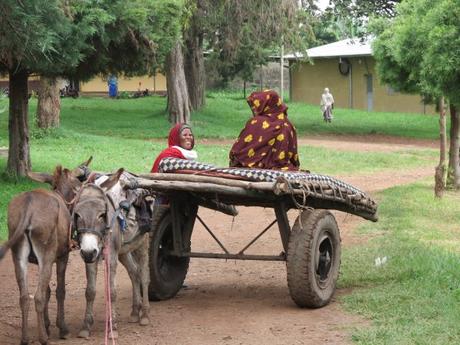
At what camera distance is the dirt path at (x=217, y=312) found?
317 inches

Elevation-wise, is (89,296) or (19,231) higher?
(19,231)

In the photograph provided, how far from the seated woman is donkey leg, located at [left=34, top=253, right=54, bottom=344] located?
2.70 metres

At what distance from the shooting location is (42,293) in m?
7.54

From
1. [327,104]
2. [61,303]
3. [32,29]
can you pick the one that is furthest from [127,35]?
[327,104]

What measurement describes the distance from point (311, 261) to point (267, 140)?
1.38m

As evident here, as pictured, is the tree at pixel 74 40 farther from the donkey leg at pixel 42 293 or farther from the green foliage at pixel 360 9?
the green foliage at pixel 360 9

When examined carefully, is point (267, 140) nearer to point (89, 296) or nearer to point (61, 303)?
point (89, 296)

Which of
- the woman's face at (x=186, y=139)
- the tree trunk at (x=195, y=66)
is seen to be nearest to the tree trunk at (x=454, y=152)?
the woman's face at (x=186, y=139)

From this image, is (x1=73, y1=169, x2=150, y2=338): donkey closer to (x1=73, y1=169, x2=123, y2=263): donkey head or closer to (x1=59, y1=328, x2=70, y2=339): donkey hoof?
(x1=73, y1=169, x2=123, y2=263): donkey head

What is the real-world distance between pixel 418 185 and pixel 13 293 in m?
12.1

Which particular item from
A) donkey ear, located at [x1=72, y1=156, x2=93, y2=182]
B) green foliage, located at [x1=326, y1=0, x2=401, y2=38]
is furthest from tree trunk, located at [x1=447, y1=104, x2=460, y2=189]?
green foliage, located at [x1=326, y1=0, x2=401, y2=38]

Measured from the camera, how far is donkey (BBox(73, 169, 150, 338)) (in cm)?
739

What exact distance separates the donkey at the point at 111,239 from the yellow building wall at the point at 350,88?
39.8m

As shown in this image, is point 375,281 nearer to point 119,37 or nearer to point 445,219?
point 445,219
